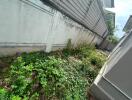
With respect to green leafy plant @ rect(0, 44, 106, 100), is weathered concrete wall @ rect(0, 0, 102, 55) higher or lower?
higher

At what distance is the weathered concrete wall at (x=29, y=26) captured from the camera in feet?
15.1

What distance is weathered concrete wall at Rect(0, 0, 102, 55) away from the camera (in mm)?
4602

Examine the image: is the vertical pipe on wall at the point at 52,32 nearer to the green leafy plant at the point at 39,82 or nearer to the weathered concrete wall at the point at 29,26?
the weathered concrete wall at the point at 29,26

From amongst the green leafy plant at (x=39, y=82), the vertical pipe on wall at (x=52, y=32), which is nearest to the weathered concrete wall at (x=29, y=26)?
the vertical pipe on wall at (x=52, y=32)

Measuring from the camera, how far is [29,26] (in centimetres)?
563

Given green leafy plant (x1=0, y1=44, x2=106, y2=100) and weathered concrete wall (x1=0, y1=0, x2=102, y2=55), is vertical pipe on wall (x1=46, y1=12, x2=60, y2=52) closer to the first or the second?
weathered concrete wall (x1=0, y1=0, x2=102, y2=55)

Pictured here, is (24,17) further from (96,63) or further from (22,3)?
(96,63)

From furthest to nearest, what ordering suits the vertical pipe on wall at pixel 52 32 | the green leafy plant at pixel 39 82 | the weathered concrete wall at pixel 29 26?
the vertical pipe on wall at pixel 52 32 < the weathered concrete wall at pixel 29 26 < the green leafy plant at pixel 39 82

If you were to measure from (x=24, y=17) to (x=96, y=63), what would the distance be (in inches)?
202

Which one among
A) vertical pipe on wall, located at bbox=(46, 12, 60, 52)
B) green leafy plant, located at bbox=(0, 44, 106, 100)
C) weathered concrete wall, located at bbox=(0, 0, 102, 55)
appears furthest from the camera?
vertical pipe on wall, located at bbox=(46, 12, 60, 52)

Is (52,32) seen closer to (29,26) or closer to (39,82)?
(29,26)

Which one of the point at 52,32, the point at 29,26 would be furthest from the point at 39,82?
the point at 52,32

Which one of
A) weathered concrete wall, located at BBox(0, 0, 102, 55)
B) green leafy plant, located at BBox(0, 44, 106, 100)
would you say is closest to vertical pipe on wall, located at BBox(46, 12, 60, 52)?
weathered concrete wall, located at BBox(0, 0, 102, 55)

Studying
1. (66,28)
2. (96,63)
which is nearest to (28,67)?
(66,28)
